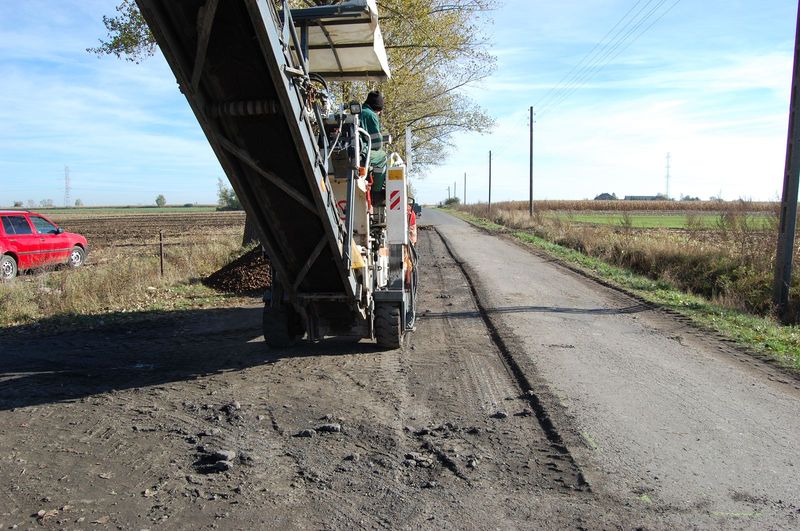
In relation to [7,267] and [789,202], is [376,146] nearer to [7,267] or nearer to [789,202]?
[789,202]

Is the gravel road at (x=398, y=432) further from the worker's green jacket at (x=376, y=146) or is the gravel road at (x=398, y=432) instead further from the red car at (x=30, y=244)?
the red car at (x=30, y=244)

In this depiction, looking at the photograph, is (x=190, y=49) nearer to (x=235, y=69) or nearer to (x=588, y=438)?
(x=235, y=69)

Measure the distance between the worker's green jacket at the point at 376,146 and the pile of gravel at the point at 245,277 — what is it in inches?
209

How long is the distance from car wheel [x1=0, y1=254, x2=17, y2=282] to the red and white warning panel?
11.6m

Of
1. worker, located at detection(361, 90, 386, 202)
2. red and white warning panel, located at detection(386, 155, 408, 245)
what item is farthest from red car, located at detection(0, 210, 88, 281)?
red and white warning panel, located at detection(386, 155, 408, 245)

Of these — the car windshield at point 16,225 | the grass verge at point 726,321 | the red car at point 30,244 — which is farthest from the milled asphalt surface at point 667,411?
the car windshield at point 16,225

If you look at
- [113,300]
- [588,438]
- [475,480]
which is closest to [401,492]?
[475,480]

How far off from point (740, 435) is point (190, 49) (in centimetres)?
532

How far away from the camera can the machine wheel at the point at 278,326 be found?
303 inches

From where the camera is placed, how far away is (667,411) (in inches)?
219

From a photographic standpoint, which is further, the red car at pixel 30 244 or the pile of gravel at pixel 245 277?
the red car at pixel 30 244

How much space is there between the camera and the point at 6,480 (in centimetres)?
414

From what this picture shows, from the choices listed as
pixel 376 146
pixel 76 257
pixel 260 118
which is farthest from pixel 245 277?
pixel 76 257

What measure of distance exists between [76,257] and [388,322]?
1400 centimetres
